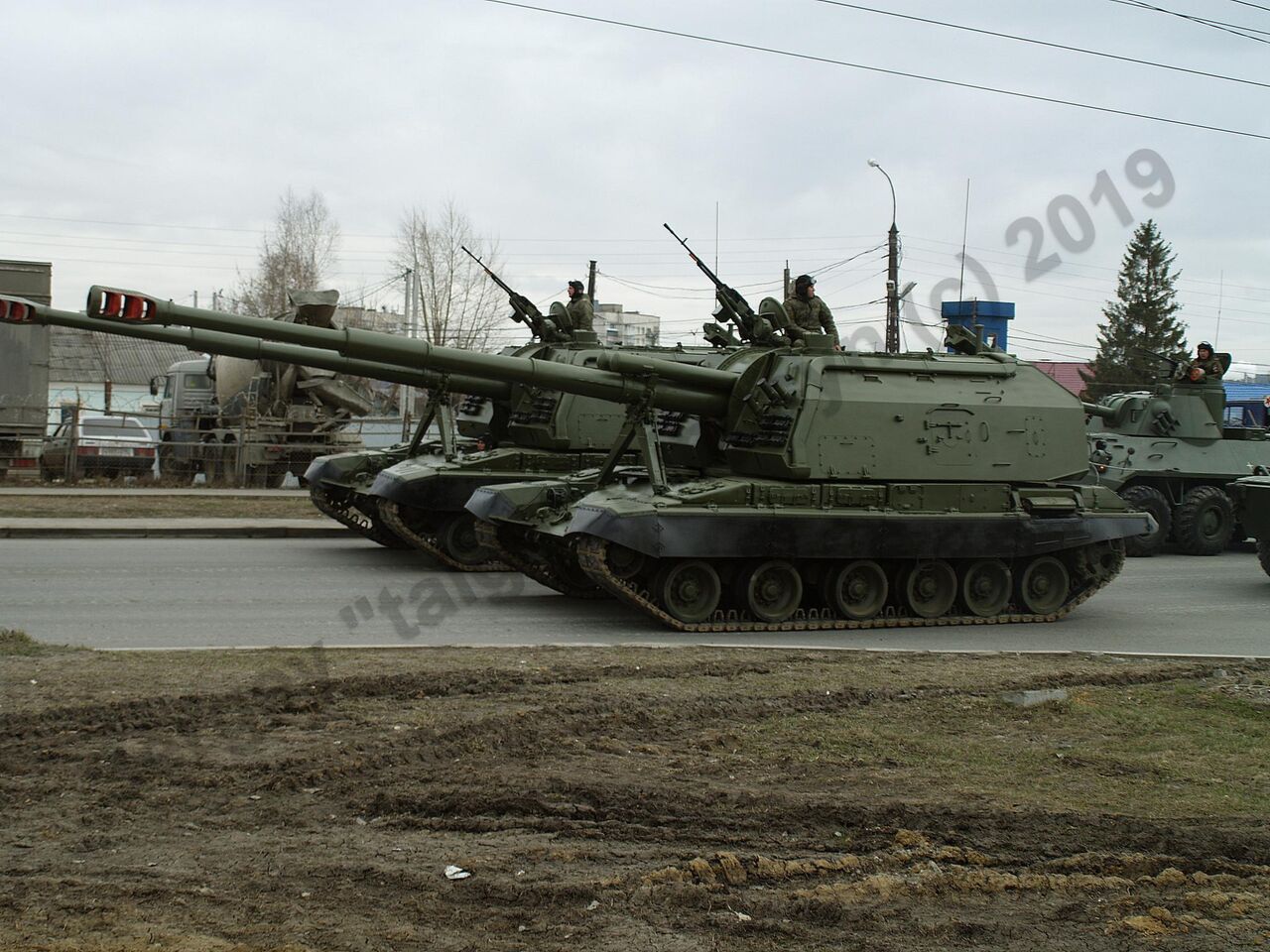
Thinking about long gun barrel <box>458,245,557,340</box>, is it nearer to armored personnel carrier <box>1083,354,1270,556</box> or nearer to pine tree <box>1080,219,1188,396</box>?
armored personnel carrier <box>1083,354,1270,556</box>

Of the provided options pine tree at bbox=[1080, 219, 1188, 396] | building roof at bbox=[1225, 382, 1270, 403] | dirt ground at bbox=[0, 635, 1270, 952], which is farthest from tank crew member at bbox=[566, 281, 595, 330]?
building roof at bbox=[1225, 382, 1270, 403]

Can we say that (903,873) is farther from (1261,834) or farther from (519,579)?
(519,579)

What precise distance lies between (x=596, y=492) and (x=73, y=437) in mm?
17269

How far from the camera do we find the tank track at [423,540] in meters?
16.7

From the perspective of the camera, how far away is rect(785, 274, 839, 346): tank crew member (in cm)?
1538

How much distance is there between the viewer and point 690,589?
13.0m

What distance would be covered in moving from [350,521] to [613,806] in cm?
1253

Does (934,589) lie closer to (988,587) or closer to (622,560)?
(988,587)

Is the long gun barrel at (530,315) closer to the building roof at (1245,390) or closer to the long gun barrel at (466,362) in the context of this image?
the long gun barrel at (466,362)

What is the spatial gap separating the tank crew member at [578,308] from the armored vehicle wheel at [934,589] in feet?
24.7

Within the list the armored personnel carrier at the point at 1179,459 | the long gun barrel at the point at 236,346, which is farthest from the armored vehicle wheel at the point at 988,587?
the armored personnel carrier at the point at 1179,459

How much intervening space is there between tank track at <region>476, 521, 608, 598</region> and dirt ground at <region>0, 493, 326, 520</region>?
849 cm

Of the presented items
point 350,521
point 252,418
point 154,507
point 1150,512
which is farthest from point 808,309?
point 252,418

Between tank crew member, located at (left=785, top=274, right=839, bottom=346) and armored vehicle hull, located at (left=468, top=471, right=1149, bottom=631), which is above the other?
tank crew member, located at (left=785, top=274, right=839, bottom=346)
